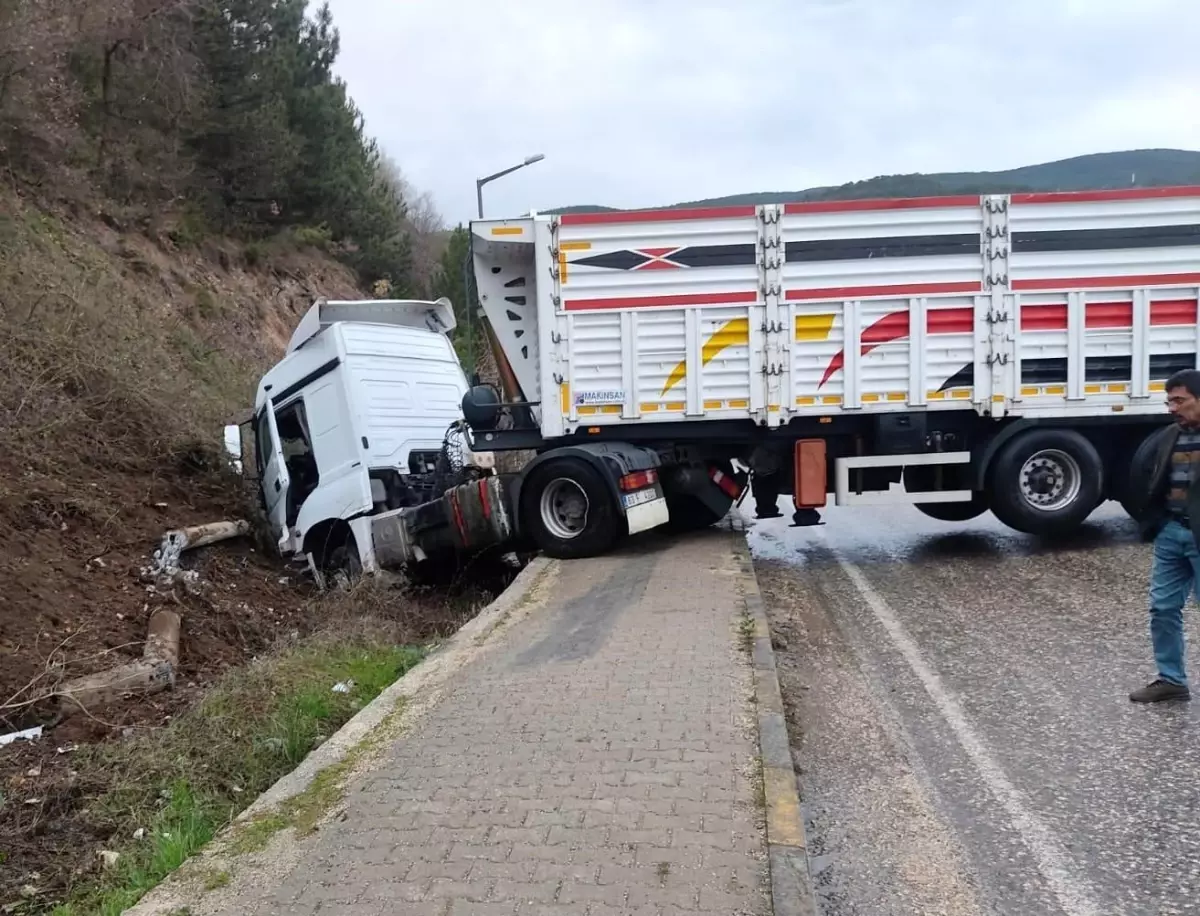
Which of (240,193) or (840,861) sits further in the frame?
(240,193)

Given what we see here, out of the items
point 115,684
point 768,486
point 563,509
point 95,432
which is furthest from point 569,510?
point 95,432

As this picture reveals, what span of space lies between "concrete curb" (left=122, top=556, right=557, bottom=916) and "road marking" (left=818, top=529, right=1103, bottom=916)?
261 centimetres

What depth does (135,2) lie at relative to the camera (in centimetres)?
1919

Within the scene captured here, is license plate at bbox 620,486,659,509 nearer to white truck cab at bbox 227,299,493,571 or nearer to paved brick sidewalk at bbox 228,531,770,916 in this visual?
white truck cab at bbox 227,299,493,571

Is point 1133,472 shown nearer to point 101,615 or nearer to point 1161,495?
point 1161,495

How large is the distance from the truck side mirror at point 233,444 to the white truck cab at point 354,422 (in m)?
1.00

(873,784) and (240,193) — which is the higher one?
(240,193)

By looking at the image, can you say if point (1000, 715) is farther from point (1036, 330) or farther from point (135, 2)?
point (135, 2)

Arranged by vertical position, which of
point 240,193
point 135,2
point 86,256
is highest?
point 135,2

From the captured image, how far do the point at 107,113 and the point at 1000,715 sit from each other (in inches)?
826

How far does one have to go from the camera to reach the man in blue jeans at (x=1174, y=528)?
4.88m

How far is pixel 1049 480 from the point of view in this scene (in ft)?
30.1

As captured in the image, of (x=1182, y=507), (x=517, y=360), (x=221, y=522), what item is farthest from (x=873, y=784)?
(x=221, y=522)

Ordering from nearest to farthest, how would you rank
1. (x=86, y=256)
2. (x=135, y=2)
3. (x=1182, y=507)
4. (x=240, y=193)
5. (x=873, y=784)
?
(x=873, y=784) → (x=1182, y=507) → (x=86, y=256) → (x=135, y=2) → (x=240, y=193)
